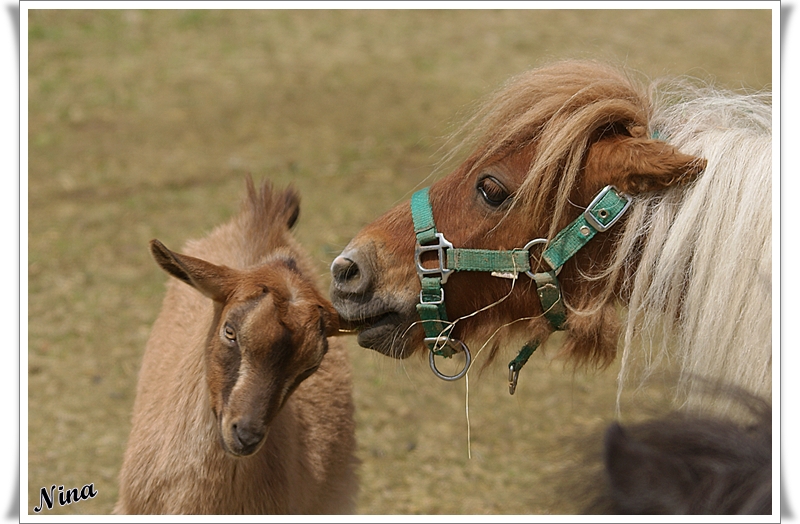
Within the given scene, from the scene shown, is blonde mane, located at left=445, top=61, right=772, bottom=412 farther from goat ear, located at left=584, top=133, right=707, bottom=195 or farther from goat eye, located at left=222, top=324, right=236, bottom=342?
goat eye, located at left=222, top=324, right=236, bottom=342

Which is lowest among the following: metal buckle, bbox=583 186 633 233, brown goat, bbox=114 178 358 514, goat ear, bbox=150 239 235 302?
brown goat, bbox=114 178 358 514

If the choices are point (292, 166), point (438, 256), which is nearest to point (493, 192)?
point (438, 256)

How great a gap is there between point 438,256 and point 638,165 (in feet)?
2.27

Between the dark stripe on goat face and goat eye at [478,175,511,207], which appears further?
the dark stripe on goat face

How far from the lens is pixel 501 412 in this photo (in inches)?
204

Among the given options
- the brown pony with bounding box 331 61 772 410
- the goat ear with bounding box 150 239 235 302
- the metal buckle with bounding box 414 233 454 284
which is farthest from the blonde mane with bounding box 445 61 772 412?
the goat ear with bounding box 150 239 235 302

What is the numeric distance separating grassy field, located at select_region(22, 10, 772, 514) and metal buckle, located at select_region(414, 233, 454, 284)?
68 cm

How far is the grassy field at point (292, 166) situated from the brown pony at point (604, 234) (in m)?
0.39

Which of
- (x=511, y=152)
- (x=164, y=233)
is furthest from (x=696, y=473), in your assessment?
(x=164, y=233)

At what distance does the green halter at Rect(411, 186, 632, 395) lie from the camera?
8.20 ft

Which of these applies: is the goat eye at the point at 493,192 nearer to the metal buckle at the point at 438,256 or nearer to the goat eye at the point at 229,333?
the metal buckle at the point at 438,256

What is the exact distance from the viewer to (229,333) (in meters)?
2.74

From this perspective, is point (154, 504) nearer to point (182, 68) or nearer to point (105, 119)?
point (105, 119)

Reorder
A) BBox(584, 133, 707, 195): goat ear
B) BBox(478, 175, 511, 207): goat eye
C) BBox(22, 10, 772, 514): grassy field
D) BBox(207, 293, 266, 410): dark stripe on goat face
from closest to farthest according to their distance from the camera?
BBox(584, 133, 707, 195): goat ear < BBox(478, 175, 511, 207): goat eye < BBox(207, 293, 266, 410): dark stripe on goat face < BBox(22, 10, 772, 514): grassy field
